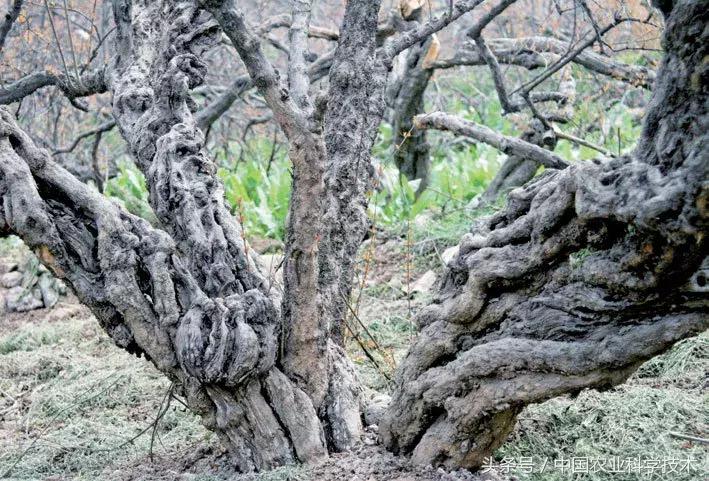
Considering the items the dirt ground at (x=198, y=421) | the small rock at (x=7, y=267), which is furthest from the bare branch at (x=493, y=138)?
the small rock at (x=7, y=267)

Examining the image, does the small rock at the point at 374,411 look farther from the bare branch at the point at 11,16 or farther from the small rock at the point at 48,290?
the small rock at the point at 48,290

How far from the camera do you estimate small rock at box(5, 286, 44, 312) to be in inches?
262

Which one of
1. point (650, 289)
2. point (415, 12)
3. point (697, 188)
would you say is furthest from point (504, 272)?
point (415, 12)

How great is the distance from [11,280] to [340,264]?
4.67 metres

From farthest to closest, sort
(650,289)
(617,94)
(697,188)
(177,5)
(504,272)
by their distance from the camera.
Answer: (617,94)
(177,5)
(504,272)
(650,289)
(697,188)

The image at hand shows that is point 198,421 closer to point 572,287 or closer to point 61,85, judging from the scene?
point 61,85

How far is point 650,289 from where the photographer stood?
2172 millimetres

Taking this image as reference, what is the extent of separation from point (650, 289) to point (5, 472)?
9.02ft

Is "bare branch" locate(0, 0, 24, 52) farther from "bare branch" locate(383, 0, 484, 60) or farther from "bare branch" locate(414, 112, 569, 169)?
"bare branch" locate(414, 112, 569, 169)

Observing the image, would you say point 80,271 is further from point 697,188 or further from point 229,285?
point 697,188

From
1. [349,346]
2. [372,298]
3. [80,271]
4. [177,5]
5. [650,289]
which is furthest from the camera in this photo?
[372,298]

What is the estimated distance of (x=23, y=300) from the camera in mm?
6695

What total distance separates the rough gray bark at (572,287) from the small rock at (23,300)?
4.58m

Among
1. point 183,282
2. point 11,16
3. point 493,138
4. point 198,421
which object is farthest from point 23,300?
point 183,282
